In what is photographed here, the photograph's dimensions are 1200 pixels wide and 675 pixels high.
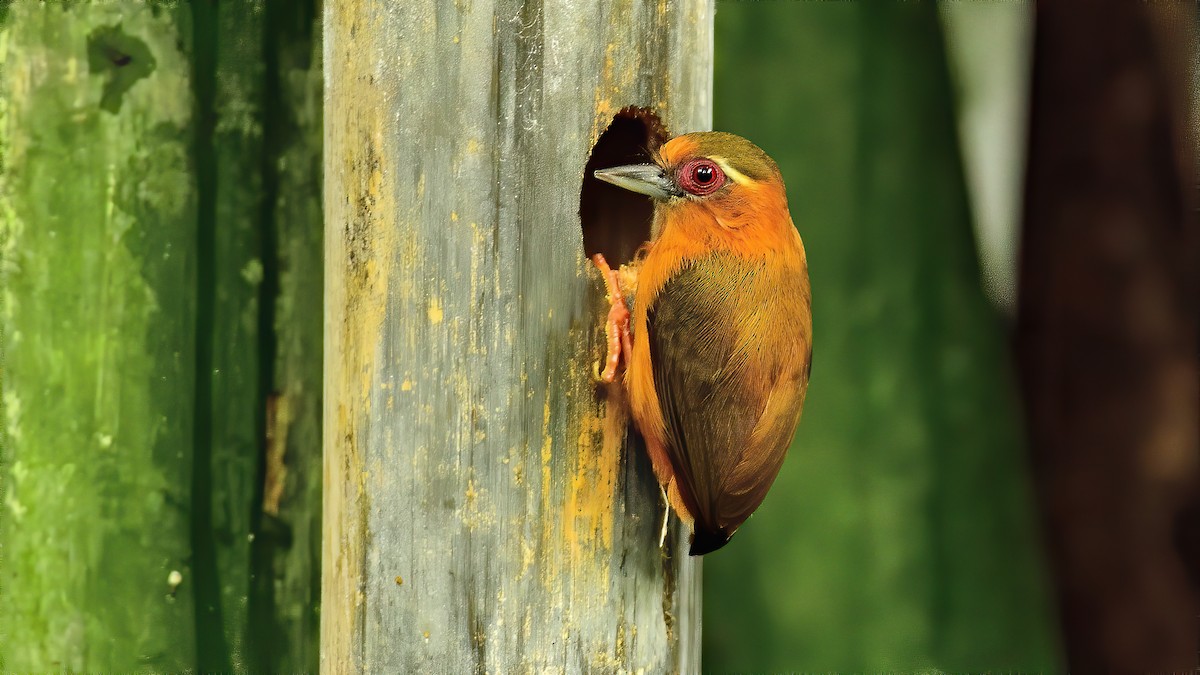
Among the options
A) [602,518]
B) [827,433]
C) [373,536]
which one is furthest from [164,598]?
[827,433]

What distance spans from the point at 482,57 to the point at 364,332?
590mm

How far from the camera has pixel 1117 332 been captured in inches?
124

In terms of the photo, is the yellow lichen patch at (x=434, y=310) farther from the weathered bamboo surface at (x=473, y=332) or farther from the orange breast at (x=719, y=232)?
the orange breast at (x=719, y=232)

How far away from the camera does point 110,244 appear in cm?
255

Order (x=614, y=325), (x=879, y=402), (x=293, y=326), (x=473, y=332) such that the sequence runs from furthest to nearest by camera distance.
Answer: (x=879, y=402) < (x=293, y=326) < (x=614, y=325) < (x=473, y=332)

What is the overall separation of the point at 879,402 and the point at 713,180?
3.76ft

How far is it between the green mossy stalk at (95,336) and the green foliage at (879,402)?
155 cm

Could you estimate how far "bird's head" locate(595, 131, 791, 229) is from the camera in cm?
220

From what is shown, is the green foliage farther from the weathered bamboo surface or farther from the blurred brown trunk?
the weathered bamboo surface

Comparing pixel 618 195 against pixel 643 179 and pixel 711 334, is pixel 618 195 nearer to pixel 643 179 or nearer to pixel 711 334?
pixel 643 179

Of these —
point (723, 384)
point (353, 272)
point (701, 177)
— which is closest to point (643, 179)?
point (701, 177)

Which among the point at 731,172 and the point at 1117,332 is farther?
the point at 1117,332

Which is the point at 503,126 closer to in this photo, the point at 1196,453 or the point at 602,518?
the point at 602,518

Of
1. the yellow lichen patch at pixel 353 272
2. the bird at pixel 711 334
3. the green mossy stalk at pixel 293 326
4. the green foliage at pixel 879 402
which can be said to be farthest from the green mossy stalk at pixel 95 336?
the green foliage at pixel 879 402
